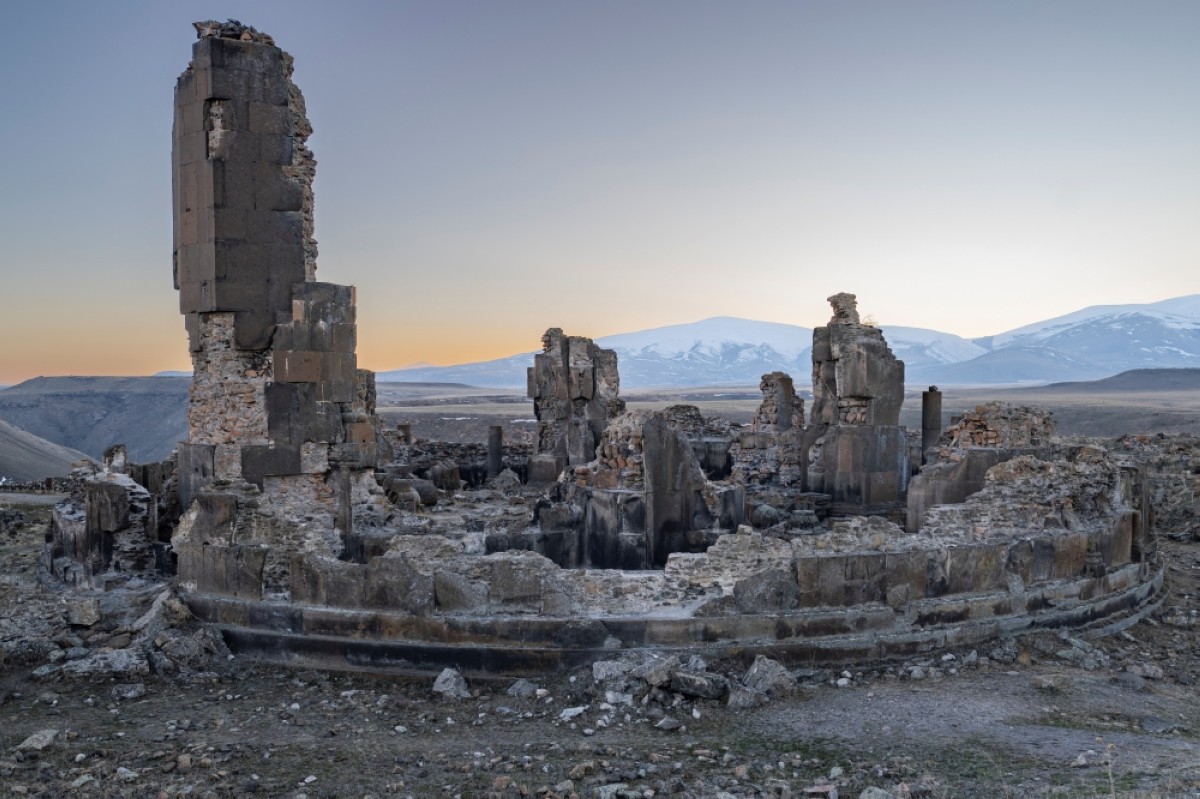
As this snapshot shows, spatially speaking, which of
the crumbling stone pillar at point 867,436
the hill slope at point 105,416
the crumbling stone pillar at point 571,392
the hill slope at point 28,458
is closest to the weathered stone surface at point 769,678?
the crumbling stone pillar at point 867,436

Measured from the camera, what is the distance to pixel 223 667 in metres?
7.65

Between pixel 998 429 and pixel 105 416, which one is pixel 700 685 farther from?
pixel 105 416

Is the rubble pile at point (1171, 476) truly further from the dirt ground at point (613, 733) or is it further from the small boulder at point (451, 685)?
the small boulder at point (451, 685)

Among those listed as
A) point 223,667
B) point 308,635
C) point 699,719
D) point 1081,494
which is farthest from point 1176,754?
point 223,667

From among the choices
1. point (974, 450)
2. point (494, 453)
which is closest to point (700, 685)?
point (974, 450)

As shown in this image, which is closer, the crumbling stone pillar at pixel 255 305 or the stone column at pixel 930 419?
the crumbling stone pillar at pixel 255 305

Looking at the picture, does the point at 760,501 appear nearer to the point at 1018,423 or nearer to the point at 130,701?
the point at 1018,423

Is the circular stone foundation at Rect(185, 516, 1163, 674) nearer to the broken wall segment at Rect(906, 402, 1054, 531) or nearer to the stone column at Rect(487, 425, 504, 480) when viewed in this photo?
the broken wall segment at Rect(906, 402, 1054, 531)

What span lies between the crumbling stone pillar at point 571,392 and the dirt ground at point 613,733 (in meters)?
9.97

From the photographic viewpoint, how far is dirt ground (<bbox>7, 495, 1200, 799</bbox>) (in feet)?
17.5

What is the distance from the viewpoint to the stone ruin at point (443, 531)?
758 centimetres

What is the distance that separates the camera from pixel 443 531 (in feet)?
29.4

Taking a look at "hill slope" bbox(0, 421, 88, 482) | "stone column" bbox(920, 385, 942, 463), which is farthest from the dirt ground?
"hill slope" bbox(0, 421, 88, 482)

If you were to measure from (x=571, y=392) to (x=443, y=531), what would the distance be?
28.5ft
